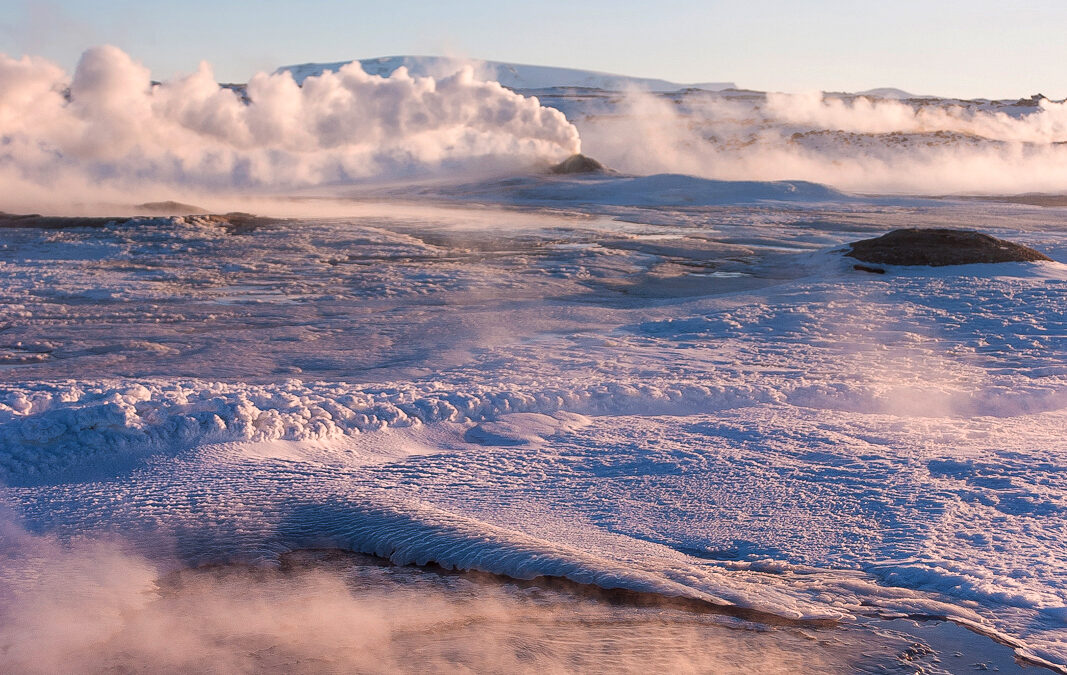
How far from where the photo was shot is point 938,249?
30.6ft

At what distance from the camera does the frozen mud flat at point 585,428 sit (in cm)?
307

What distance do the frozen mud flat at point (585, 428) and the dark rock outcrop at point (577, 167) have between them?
1803 cm

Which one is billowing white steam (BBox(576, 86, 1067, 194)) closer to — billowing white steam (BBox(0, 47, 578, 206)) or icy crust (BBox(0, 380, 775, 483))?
billowing white steam (BBox(0, 47, 578, 206))

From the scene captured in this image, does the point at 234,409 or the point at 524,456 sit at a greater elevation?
the point at 234,409

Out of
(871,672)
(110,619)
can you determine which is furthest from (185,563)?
(871,672)

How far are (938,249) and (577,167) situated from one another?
714 inches

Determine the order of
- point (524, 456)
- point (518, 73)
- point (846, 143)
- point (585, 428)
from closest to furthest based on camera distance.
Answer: point (524, 456) < point (585, 428) < point (846, 143) < point (518, 73)

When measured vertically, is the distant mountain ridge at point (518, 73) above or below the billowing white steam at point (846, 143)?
above

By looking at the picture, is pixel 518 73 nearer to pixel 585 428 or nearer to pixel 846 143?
pixel 846 143

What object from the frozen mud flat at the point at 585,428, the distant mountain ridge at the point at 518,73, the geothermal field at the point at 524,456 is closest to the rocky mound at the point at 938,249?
the geothermal field at the point at 524,456

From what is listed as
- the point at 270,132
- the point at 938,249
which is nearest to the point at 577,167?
the point at 270,132

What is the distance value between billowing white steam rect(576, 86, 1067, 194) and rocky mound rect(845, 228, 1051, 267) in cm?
1952

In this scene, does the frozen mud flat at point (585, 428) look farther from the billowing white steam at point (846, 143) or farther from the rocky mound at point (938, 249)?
the billowing white steam at point (846, 143)

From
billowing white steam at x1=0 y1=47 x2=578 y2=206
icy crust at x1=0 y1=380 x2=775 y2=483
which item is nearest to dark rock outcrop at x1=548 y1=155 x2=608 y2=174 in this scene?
billowing white steam at x1=0 y1=47 x2=578 y2=206
